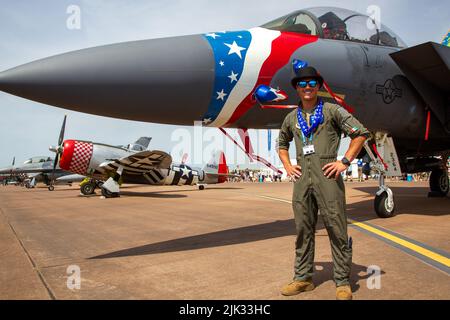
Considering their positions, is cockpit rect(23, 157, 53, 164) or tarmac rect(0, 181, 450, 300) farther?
cockpit rect(23, 157, 53, 164)

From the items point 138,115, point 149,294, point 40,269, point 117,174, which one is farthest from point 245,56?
point 117,174

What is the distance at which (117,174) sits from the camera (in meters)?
15.8

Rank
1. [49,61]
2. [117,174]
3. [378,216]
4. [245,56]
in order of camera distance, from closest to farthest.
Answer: [49,61], [245,56], [378,216], [117,174]

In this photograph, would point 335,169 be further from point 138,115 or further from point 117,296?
point 138,115

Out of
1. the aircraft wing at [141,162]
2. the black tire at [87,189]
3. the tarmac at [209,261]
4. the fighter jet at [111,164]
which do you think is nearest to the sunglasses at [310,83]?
the tarmac at [209,261]

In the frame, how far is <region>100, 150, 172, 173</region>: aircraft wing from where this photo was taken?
15492mm

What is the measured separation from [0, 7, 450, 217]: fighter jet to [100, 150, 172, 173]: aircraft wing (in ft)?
36.4

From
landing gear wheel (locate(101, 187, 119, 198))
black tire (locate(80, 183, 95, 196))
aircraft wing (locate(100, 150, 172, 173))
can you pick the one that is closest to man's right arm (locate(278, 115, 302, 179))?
aircraft wing (locate(100, 150, 172, 173))

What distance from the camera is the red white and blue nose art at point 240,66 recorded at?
12.9ft

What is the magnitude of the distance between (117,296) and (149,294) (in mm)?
233

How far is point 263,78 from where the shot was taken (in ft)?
13.9

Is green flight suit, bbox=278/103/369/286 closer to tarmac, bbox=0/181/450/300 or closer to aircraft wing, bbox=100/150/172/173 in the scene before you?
tarmac, bbox=0/181/450/300

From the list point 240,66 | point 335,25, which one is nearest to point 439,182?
point 335,25

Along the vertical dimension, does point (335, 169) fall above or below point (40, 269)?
above
